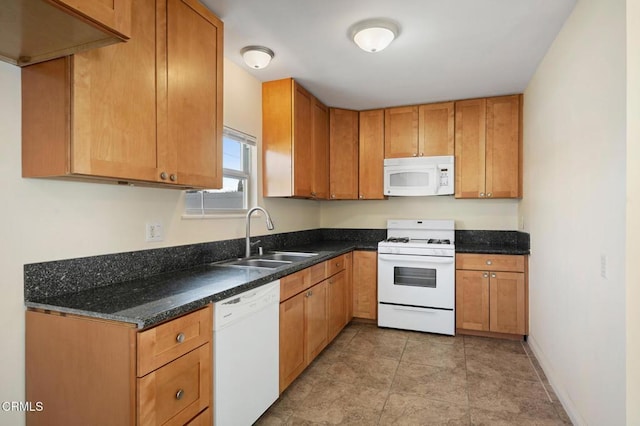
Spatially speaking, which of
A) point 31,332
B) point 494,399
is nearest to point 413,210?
point 494,399

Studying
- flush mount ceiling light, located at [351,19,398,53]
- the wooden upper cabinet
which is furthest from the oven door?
flush mount ceiling light, located at [351,19,398,53]

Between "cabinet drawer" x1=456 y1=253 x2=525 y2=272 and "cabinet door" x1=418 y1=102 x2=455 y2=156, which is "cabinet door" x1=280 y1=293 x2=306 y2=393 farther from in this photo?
"cabinet door" x1=418 y1=102 x2=455 y2=156

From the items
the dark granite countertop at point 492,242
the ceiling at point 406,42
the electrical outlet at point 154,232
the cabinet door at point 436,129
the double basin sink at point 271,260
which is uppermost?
the ceiling at point 406,42

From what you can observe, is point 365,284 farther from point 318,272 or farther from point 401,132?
point 401,132

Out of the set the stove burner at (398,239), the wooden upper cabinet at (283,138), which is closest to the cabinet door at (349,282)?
the stove burner at (398,239)

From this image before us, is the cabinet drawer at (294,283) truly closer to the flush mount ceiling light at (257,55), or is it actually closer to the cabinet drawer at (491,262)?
the flush mount ceiling light at (257,55)

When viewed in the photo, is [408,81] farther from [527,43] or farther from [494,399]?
[494,399]

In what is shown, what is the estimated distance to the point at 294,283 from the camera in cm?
234

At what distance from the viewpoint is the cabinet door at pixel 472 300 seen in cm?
334

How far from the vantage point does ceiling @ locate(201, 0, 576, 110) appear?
1.97m

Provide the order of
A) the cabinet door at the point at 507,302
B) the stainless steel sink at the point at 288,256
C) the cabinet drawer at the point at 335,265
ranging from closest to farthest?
the stainless steel sink at the point at 288,256
the cabinet drawer at the point at 335,265
the cabinet door at the point at 507,302

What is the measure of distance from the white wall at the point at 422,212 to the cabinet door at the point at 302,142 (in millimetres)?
1097

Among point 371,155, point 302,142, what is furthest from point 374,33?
point 371,155

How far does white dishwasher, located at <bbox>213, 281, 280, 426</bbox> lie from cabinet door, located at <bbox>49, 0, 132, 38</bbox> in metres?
1.16
